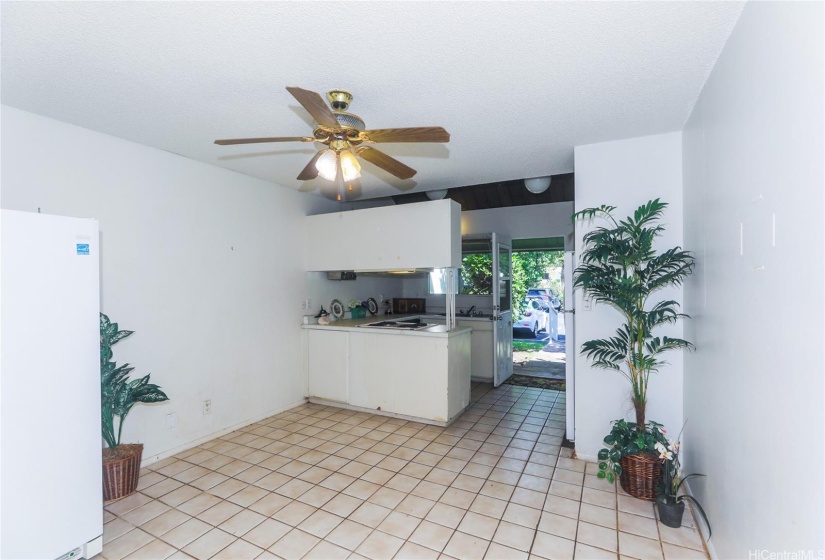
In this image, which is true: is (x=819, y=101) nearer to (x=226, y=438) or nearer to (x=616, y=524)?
(x=616, y=524)

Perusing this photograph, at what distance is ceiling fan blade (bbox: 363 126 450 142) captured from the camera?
1815 millimetres

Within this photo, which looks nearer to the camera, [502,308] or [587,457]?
[587,457]

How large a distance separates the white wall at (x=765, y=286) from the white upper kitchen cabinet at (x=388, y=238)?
2129 millimetres

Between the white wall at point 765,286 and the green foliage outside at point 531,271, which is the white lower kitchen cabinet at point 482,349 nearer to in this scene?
the green foliage outside at point 531,271

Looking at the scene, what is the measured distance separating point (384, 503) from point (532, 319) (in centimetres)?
704

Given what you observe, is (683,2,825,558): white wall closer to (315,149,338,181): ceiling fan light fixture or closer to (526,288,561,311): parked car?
(315,149,338,181): ceiling fan light fixture

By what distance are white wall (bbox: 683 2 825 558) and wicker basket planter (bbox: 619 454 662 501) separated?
0.96 ft

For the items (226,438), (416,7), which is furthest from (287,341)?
(416,7)

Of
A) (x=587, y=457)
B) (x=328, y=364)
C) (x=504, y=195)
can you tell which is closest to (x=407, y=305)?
(x=328, y=364)

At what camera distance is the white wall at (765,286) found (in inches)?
40.9

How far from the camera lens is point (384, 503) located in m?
2.38

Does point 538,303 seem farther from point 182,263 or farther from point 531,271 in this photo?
point 182,263

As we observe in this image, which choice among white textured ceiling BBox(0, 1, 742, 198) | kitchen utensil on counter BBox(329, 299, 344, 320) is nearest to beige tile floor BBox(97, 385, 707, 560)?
kitchen utensil on counter BBox(329, 299, 344, 320)

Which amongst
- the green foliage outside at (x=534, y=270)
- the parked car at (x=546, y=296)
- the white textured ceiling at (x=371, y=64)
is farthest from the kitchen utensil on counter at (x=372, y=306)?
the parked car at (x=546, y=296)
